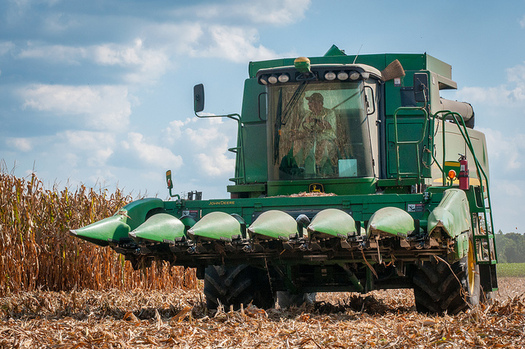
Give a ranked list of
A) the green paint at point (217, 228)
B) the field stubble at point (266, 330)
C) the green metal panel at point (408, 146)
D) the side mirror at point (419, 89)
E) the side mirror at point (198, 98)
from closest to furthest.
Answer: the field stubble at point (266, 330) → the green paint at point (217, 228) → the side mirror at point (419, 89) → the side mirror at point (198, 98) → the green metal panel at point (408, 146)

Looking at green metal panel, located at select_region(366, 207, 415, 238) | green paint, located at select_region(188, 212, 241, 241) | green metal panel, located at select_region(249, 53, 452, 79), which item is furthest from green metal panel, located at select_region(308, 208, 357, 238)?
green metal panel, located at select_region(249, 53, 452, 79)

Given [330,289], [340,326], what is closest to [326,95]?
[330,289]

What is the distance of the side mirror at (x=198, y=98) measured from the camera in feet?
26.5

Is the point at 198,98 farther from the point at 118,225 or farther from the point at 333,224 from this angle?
the point at 333,224

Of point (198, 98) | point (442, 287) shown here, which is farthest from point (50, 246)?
point (442, 287)

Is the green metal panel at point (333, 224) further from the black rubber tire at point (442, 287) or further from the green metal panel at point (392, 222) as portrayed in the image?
the black rubber tire at point (442, 287)

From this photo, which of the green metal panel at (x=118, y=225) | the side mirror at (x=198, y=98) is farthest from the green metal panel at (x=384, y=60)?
the green metal panel at (x=118, y=225)

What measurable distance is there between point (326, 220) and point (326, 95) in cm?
223

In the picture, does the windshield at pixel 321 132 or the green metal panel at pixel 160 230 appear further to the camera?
the windshield at pixel 321 132

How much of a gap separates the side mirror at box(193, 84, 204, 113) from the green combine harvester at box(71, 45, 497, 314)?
15 mm

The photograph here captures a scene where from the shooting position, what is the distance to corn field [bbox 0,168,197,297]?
33.2 ft

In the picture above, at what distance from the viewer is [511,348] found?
468cm

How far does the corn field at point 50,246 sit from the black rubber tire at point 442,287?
14.2 feet

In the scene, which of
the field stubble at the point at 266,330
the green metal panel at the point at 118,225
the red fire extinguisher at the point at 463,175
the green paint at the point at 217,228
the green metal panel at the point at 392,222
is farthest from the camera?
the red fire extinguisher at the point at 463,175
